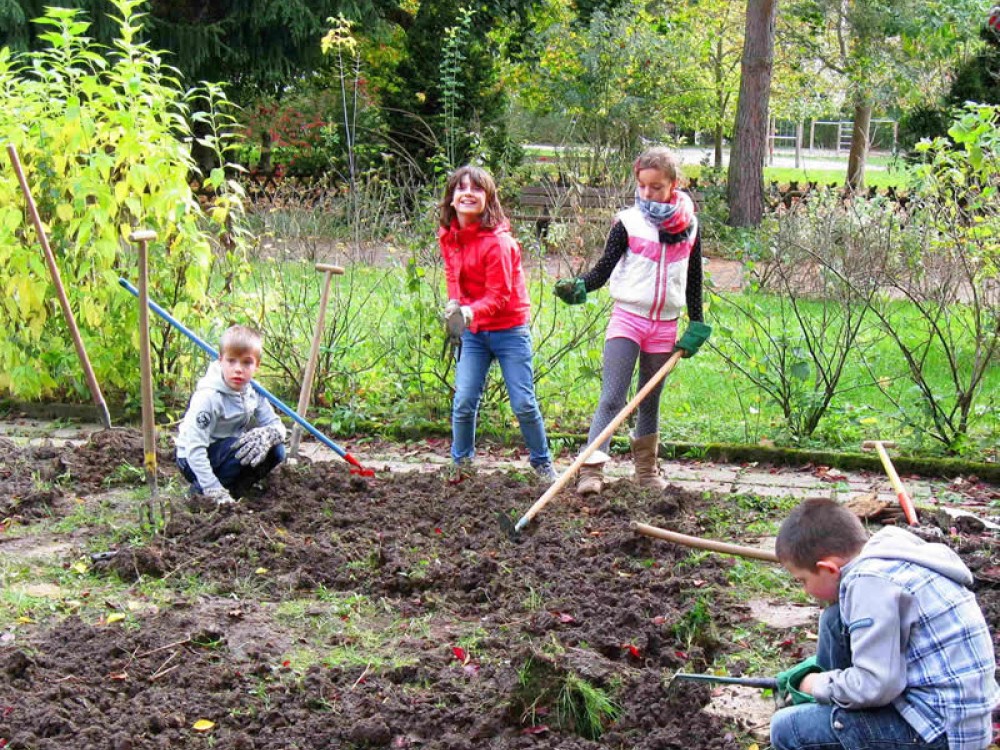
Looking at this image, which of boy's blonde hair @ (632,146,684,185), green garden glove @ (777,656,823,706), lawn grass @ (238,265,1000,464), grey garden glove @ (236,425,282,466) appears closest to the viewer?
green garden glove @ (777,656,823,706)

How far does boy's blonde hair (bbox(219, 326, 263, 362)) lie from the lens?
5762 millimetres

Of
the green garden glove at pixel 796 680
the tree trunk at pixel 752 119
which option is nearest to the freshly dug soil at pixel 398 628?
the green garden glove at pixel 796 680

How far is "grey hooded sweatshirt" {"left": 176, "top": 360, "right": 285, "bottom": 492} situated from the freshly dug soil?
216 mm

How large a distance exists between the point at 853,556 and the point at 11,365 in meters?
6.25

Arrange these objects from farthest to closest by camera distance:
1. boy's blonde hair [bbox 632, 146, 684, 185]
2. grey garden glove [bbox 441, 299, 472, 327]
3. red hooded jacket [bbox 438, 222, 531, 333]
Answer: red hooded jacket [bbox 438, 222, 531, 333]
grey garden glove [bbox 441, 299, 472, 327]
boy's blonde hair [bbox 632, 146, 684, 185]

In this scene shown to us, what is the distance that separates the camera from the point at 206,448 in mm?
5879

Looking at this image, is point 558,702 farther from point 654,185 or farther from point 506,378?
point 654,185

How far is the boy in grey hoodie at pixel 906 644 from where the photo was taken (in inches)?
113

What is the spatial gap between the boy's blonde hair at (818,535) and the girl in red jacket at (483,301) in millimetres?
3122

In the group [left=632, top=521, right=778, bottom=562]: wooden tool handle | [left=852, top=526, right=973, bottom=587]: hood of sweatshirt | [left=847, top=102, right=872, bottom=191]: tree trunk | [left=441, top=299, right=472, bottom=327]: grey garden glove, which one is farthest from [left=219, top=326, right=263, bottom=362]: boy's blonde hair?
[left=847, top=102, right=872, bottom=191]: tree trunk

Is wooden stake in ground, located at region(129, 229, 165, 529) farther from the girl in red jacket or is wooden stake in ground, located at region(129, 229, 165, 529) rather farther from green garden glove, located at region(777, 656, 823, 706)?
green garden glove, located at region(777, 656, 823, 706)

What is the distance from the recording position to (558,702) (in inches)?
147

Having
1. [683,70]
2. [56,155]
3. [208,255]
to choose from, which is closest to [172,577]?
[208,255]

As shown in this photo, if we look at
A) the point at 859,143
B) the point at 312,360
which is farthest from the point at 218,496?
the point at 859,143
